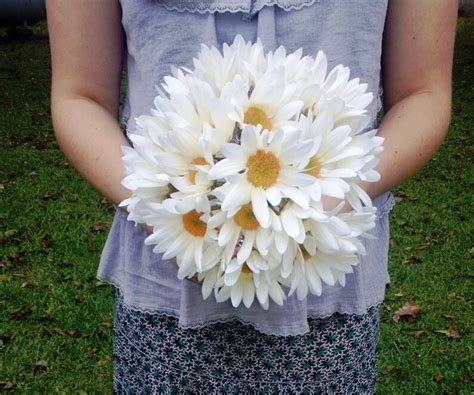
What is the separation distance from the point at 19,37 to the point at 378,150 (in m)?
14.9

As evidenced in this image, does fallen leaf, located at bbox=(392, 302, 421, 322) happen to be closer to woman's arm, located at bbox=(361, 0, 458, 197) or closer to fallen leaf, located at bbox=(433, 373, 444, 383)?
fallen leaf, located at bbox=(433, 373, 444, 383)

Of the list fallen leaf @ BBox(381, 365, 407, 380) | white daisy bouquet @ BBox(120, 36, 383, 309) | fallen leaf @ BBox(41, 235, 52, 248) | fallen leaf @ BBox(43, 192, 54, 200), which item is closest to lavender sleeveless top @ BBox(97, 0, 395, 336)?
white daisy bouquet @ BBox(120, 36, 383, 309)

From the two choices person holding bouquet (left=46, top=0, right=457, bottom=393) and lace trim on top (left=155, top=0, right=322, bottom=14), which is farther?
lace trim on top (left=155, top=0, right=322, bottom=14)

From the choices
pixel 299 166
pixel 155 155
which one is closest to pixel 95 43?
pixel 155 155

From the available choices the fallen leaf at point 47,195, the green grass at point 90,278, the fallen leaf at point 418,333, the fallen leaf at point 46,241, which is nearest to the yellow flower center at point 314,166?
the green grass at point 90,278

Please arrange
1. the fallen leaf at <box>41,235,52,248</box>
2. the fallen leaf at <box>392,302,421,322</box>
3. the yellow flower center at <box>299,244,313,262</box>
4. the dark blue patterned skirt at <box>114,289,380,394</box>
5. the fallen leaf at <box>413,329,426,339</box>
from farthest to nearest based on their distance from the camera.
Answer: the fallen leaf at <box>41,235,52,248</box>, the fallen leaf at <box>392,302,421,322</box>, the fallen leaf at <box>413,329,426,339</box>, the dark blue patterned skirt at <box>114,289,380,394</box>, the yellow flower center at <box>299,244,313,262</box>

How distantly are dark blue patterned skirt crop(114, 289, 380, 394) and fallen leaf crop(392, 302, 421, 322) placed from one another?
3.80m

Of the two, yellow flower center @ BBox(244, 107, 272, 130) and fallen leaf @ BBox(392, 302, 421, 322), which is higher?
yellow flower center @ BBox(244, 107, 272, 130)

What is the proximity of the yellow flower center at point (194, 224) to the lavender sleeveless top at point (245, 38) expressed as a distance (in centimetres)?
39

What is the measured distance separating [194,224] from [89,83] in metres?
0.62

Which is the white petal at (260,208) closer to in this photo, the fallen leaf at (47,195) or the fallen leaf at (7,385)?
the fallen leaf at (7,385)

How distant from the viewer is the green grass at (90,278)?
16.6 feet

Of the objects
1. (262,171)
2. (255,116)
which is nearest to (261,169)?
(262,171)

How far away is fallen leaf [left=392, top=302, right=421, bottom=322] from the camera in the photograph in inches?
222
